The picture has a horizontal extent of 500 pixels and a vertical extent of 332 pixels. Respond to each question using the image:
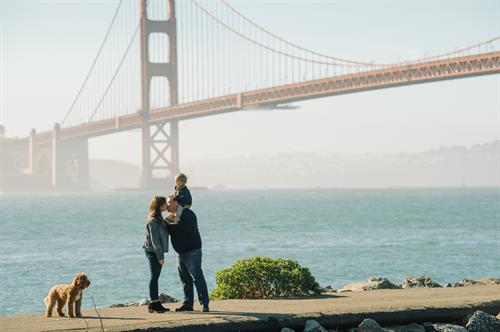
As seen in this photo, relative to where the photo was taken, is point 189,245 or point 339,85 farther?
point 339,85

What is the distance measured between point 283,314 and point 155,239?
153 cm

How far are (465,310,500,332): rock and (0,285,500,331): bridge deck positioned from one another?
0.30 metres

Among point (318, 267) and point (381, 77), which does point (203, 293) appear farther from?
point (381, 77)

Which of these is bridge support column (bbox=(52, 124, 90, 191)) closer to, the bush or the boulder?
the bush

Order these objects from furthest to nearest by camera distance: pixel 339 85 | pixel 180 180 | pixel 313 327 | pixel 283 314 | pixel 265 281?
pixel 339 85
pixel 265 281
pixel 180 180
pixel 283 314
pixel 313 327

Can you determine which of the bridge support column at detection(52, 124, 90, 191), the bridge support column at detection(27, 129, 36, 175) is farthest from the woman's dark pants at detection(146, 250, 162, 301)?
the bridge support column at detection(27, 129, 36, 175)

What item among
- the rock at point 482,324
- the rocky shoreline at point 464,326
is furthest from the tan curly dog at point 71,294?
the rock at point 482,324

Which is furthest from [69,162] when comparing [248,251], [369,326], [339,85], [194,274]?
[369,326]

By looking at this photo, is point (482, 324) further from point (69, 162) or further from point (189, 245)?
point (69, 162)

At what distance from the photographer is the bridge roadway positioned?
197 feet

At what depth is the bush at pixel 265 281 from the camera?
11977 millimetres

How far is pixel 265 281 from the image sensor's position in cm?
1206

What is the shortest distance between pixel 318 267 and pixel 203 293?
23.3 metres

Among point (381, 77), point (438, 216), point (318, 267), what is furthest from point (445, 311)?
point (438, 216)
